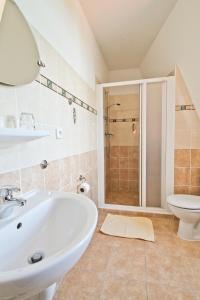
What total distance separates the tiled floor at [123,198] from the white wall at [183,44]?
1.60 m

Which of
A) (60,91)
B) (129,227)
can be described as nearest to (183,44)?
(60,91)

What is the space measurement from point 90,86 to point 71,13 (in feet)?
2.56

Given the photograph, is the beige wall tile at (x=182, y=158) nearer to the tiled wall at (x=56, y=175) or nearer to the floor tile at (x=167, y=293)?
the tiled wall at (x=56, y=175)

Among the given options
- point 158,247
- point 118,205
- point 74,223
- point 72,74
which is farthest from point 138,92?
point 74,223

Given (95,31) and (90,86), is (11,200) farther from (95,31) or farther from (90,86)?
(95,31)

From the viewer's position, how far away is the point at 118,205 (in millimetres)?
2586

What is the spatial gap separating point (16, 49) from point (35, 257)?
1031mm

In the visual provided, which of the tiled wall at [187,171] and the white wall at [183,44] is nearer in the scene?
the white wall at [183,44]

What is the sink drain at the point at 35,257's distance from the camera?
664 millimetres

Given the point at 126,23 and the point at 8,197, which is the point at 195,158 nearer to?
the point at 126,23

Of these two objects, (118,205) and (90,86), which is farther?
(118,205)

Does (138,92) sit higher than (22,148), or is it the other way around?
(138,92)

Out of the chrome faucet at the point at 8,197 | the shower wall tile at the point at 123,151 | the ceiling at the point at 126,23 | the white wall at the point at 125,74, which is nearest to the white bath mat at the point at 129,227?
the shower wall tile at the point at 123,151

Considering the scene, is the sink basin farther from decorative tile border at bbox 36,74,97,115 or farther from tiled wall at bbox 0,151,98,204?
decorative tile border at bbox 36,74,97,115
